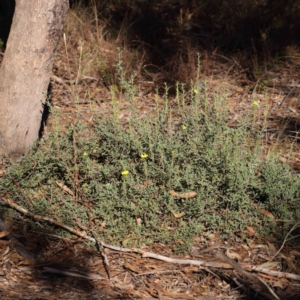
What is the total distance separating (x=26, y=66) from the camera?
5.35 meters

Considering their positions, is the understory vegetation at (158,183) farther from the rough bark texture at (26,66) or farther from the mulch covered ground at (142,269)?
the rough bark texture at (26,66)

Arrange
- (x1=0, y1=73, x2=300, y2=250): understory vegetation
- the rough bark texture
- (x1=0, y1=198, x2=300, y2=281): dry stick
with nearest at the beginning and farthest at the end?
(x1=0, y1=198, x2=300, y2=281): dry stick
(x1=0, y1=73, x2=300, y2=250): understory vegetation
the rough bark texture

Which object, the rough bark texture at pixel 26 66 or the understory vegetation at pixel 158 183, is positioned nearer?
the understory vegetation at pixel 158 183

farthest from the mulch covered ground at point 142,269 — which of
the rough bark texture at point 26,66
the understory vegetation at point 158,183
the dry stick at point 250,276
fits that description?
the rough bark texture at point 26,66

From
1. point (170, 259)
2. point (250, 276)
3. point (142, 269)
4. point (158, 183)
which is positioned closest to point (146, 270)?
point (142, 269)

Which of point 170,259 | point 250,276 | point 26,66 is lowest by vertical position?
point 170,259

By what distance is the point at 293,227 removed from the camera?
4215mm

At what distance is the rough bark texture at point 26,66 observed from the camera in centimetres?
527

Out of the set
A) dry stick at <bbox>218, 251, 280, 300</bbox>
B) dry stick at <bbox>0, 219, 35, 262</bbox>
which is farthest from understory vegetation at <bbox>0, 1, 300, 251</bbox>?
dry stick at <bbox>218, 251, 280, 300</bbox>

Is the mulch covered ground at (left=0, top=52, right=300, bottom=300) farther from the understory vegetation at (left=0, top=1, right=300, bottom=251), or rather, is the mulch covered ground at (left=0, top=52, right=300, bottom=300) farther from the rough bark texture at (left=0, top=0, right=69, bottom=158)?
the rough bark texture at (left=0, top=0, right=69, bottom=158)

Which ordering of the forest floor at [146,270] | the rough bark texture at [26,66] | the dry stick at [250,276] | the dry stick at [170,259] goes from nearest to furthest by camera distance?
the dry stick at [250,276], the forest floor at [146,270], the dry stick at [170,259], the rough bark texture at [26,66]

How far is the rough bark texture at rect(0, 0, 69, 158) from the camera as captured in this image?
5.27m

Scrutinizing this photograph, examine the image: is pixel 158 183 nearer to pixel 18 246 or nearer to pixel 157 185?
pixel 157 185

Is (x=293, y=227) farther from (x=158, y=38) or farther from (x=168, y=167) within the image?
(x=158, y=38)
